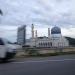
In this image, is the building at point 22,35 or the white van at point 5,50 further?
the building at point 22,35

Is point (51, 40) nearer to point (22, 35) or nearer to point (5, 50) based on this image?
point (22, 35)

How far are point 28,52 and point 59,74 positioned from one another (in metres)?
19.7

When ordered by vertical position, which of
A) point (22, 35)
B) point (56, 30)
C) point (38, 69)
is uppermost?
point (56, 30)

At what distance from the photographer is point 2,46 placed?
1947 cm

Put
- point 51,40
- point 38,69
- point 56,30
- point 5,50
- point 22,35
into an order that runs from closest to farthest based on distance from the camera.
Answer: point 38,69 → point 5,50 → point 22,35 → point 56,30 → point 51,40

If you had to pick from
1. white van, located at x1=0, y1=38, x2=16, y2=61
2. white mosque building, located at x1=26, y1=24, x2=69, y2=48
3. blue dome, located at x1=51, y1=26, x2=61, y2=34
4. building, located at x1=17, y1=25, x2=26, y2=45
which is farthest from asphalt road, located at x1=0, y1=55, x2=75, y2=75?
blue dome, located at x1=51, y1=26, x2=61, y2=34

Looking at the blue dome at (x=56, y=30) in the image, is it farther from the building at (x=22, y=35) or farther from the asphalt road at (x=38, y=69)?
the asphalt road at (x=38, y=69)

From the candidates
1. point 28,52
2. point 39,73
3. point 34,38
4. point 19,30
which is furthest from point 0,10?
point 34,38

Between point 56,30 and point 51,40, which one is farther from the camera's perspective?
point 51,40

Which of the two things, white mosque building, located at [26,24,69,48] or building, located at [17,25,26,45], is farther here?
white mosque building, located at [26,24,69,48]

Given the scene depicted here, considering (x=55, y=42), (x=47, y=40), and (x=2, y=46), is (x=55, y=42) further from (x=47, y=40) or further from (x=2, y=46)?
(x=2, y=46)

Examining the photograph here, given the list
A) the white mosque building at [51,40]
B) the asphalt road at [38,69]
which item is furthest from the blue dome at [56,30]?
the asphalt road at [38,69]

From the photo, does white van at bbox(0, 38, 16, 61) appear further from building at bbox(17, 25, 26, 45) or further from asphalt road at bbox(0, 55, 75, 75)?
building at bbox(17, 25, 26, 45)

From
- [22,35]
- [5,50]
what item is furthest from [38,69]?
[22,35]
